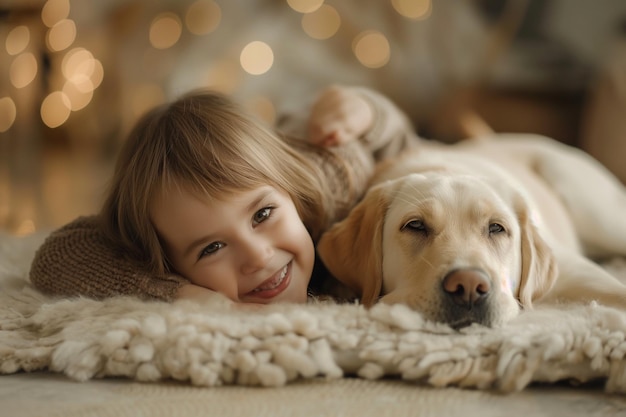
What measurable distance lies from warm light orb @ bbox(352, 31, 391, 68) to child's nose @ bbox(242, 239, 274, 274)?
3.09m

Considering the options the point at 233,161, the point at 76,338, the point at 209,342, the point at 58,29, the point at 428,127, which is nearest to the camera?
the point at 209,342

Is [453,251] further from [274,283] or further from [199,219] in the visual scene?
[199,219]

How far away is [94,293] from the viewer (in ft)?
6.22

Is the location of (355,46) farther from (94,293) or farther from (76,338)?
(76,338)

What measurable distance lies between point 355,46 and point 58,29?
2337mm

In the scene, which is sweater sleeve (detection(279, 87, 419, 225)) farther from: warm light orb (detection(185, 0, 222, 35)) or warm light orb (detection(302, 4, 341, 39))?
warm light orb (detection(185, 0, 222, 35))

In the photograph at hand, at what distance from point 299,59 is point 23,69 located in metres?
2.09

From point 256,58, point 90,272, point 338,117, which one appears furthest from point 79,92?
point 90,272

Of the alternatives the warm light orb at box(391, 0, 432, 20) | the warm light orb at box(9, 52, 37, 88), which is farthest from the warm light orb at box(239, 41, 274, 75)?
the warm light orb at box(9, 52, 37, 88)

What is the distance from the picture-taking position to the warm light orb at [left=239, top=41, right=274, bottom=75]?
15.6ft

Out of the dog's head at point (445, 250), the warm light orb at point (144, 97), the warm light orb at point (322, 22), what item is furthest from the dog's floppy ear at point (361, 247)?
the warm light orb at point (144, 97)

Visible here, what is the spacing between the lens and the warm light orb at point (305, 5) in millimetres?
4660

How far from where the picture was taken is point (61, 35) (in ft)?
16.6

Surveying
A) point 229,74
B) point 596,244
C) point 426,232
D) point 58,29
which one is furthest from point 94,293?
point 58,29
